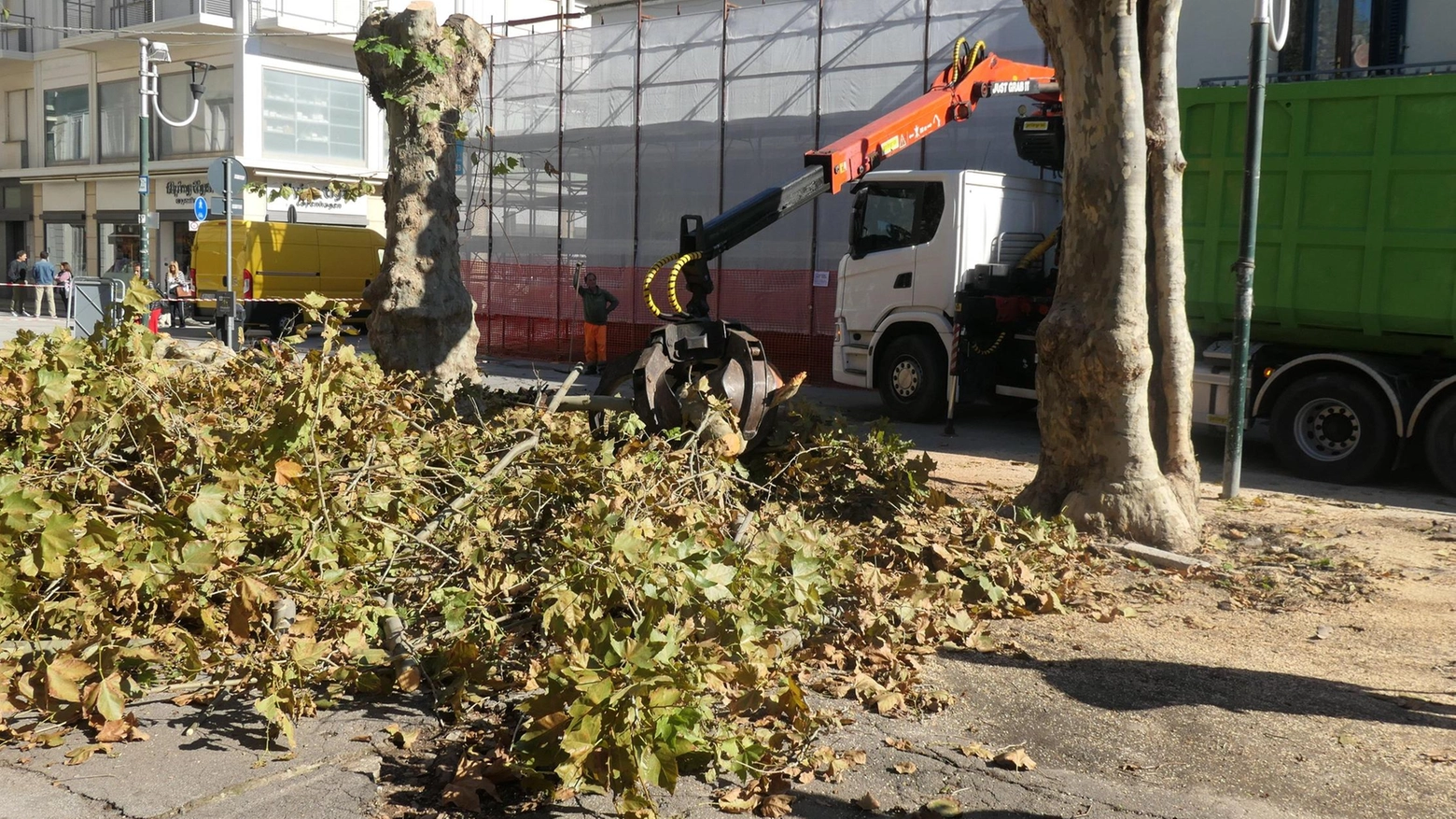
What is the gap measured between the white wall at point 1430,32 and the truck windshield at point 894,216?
17.1ft

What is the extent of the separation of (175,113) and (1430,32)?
33.5m

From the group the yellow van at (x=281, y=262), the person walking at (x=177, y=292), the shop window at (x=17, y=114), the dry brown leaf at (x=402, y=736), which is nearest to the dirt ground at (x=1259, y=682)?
the dry brown leaf at (x=402, y=736)

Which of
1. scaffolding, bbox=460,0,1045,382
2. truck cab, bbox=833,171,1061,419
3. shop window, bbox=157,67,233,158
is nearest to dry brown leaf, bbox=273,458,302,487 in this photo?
truck cab, bbox=833,171,1061,419

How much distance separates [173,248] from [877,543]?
3464 centimetres

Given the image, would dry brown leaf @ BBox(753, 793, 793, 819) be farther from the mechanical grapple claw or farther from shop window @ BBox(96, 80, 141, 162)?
shop window @ BBox(96, 80, 141, 162)

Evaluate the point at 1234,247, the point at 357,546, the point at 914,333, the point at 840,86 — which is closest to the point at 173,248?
the point at 840,86

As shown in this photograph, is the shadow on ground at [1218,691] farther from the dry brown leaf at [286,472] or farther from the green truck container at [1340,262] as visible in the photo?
the green truck container at [1340,262]

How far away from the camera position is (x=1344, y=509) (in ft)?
31.4

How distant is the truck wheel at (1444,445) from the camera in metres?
10.4

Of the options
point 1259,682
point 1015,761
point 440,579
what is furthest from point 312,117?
point 1015,761

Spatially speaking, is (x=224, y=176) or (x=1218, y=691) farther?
(x=224, y=176)

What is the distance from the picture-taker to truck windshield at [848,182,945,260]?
14087mm

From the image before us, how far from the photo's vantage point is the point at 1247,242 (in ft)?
30.4

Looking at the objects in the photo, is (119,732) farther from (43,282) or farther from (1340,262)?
(43,282)
